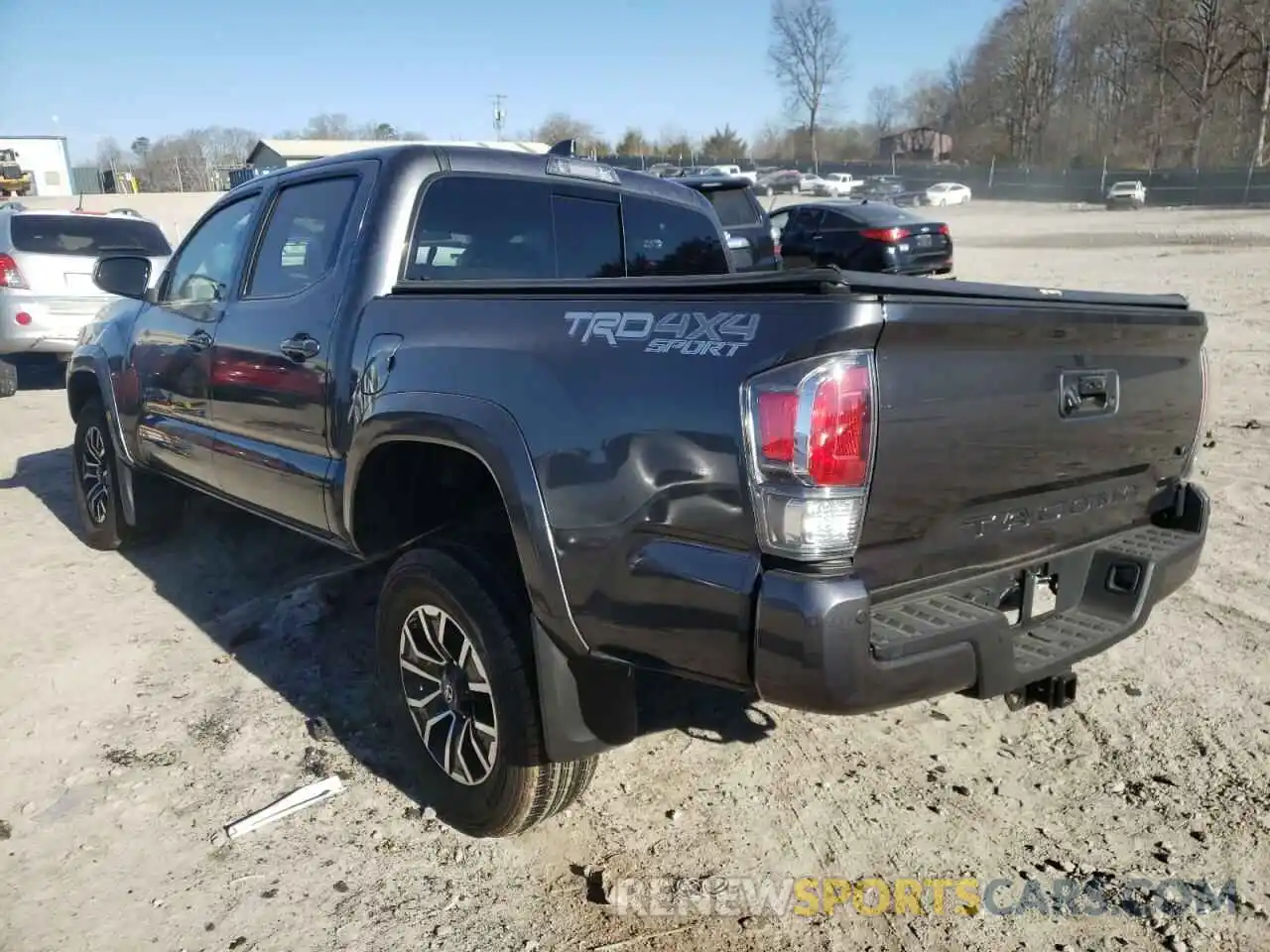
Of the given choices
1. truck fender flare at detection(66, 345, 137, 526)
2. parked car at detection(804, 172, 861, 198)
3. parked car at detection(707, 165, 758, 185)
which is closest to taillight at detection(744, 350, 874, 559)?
truck fender flare at detection(66, 345, 137, 526)

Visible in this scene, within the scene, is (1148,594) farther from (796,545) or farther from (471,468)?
(471,468)

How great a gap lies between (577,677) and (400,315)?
126 cm

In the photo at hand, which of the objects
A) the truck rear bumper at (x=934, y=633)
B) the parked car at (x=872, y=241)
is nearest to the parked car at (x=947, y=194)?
the parked car at (x=872, y=241)

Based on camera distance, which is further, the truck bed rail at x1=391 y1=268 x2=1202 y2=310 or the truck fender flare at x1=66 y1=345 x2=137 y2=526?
the truck fender flare at x1=66 y1=345 x2=137 y2=526

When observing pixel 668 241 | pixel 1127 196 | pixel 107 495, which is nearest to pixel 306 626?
pixel 107 495

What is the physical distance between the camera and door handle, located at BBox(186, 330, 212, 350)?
399cm

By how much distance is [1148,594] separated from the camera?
8.63 feet

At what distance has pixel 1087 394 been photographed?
2.47 m

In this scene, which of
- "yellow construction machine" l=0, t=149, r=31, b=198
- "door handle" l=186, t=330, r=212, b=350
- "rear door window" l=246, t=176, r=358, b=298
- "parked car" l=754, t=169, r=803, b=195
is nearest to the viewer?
"rear door window" l=246, t=176, r=358, b=298

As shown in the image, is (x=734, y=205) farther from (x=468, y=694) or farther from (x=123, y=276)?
(x=468, y=694)

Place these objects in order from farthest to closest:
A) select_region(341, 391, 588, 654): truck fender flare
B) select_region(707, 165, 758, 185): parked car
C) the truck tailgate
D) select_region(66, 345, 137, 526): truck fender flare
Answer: select_region(707, 165, 758, 185): parked car < select_region(66, 345, 137, 526): truck fender flare < select_region(341, 391, 588, 654): truck fender flare < the truck tailgate

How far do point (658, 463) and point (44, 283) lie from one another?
997cm

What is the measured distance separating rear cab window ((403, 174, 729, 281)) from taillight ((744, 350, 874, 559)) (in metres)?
1.68

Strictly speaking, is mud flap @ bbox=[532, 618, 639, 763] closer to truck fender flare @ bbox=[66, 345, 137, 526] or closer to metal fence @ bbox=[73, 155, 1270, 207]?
truck fender flare @ bbox=[66, 345, 137, 526]
